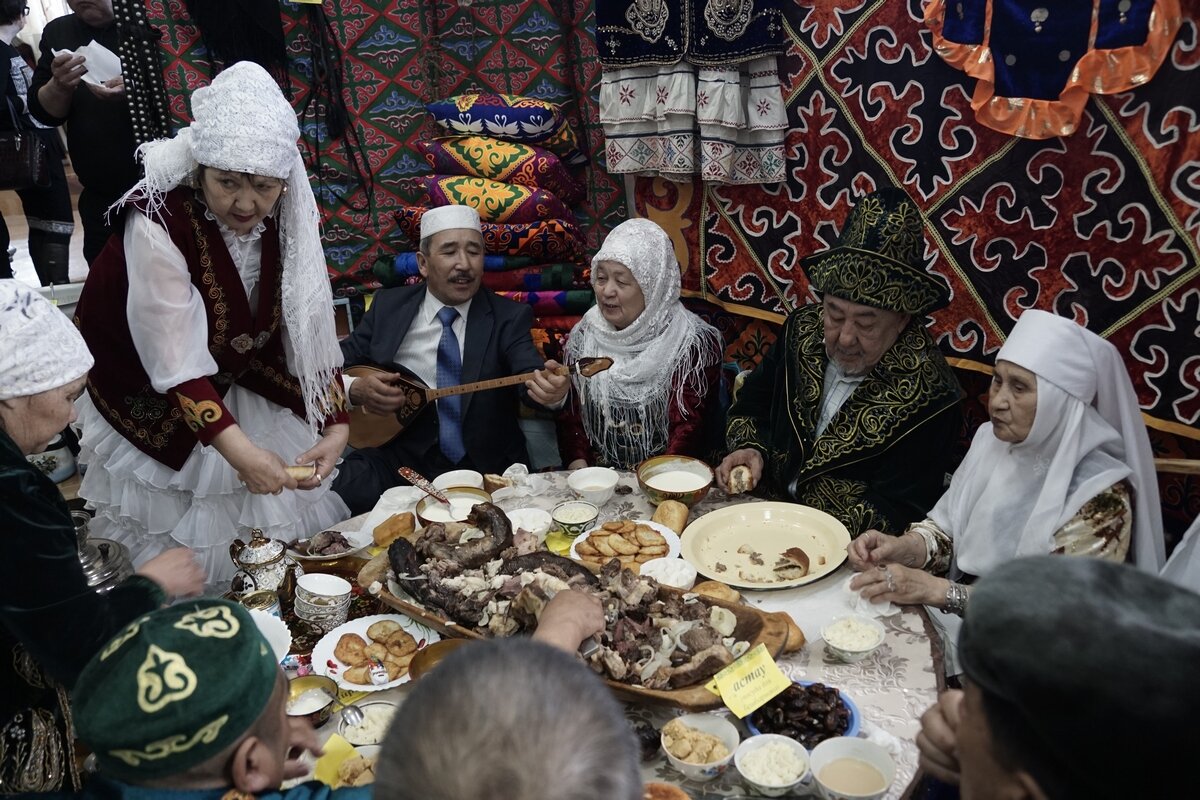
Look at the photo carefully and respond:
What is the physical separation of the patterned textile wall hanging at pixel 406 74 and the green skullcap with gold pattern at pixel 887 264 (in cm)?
224

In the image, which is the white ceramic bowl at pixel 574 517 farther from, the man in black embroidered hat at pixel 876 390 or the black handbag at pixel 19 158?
the black handbag at pixel 19 158

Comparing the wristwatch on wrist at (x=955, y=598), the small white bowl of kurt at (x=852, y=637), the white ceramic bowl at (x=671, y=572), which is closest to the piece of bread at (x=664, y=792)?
the small white bowl of kurt at (x=852, y=637)

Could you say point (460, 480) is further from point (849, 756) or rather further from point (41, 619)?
point (849, 756)

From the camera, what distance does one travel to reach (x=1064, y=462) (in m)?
2.39

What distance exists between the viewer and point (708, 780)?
66.3 inches

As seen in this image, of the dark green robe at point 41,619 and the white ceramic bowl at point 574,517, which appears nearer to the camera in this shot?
the dark green robe at point 41,619

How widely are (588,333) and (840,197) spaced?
4.41ft

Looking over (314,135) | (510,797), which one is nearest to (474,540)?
(510,797)

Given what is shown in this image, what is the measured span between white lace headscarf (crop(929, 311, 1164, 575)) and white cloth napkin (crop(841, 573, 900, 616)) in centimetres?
51

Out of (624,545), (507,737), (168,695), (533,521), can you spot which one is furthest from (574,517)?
(507,737)

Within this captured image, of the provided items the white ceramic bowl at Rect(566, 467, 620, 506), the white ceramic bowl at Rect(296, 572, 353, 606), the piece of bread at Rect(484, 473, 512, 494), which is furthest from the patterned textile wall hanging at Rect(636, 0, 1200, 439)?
the white ceramic bowl at Rect(296, 572, 353, 606)

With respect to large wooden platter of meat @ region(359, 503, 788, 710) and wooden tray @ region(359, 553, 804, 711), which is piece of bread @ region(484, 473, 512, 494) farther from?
wooden tray @ region(359, 553, 804, 711)

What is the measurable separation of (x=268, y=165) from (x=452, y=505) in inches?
49.6

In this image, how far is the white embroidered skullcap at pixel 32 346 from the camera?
1.84 m
